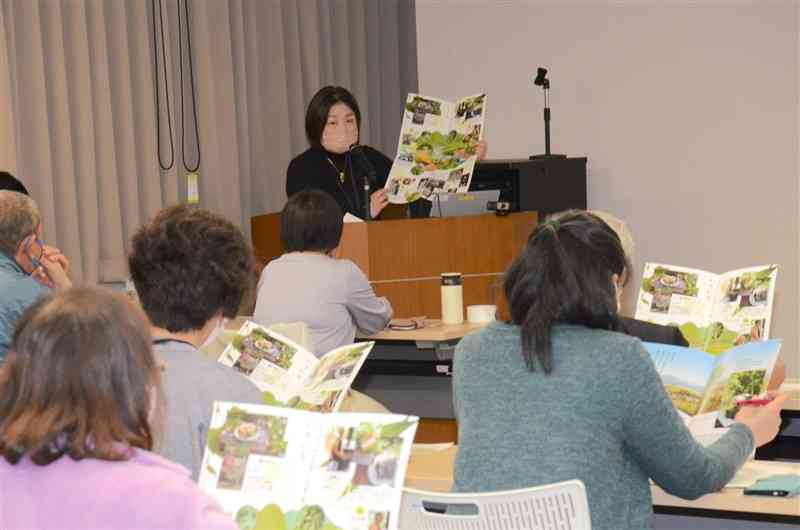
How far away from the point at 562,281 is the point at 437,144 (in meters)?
2.93

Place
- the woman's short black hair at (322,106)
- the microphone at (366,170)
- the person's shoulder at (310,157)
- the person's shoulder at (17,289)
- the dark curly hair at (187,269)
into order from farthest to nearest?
the person's shoulder at (310,157)
the woman's short black hair at (322,106)
the microphone at (366,170)
the person's shoulder at (17,289)
the dark curly hair at (187,269)

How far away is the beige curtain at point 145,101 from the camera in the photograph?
18.0 ft

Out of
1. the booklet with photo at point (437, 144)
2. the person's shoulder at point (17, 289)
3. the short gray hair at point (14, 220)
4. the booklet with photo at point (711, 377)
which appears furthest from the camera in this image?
the booklet with photo at point (437, 144)

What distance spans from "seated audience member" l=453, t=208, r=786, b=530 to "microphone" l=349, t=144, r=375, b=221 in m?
3.01

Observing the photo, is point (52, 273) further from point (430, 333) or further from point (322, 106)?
point (322, 106)

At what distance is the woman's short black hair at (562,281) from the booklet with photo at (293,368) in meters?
0.57

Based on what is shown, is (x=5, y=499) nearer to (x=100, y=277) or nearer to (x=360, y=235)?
(x=360, y=235)

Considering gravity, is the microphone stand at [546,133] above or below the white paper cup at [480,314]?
above

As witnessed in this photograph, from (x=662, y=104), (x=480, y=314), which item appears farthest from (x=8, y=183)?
(x=662, y=104)

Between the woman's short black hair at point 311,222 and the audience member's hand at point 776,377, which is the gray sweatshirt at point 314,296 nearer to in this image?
the woman's short black hair at point 311,222

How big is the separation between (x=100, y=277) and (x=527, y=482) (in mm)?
4126

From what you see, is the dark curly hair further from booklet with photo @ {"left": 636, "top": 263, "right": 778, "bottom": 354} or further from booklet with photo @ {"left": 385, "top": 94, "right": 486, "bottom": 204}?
booklet with photo @ {"left": 385, "top": 94, "right": 486, "bottom": 204}

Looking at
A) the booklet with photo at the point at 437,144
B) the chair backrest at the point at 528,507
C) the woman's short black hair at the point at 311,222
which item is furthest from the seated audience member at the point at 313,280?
the chair backrest at the point at 528,507

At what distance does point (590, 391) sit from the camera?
6.86 feet
